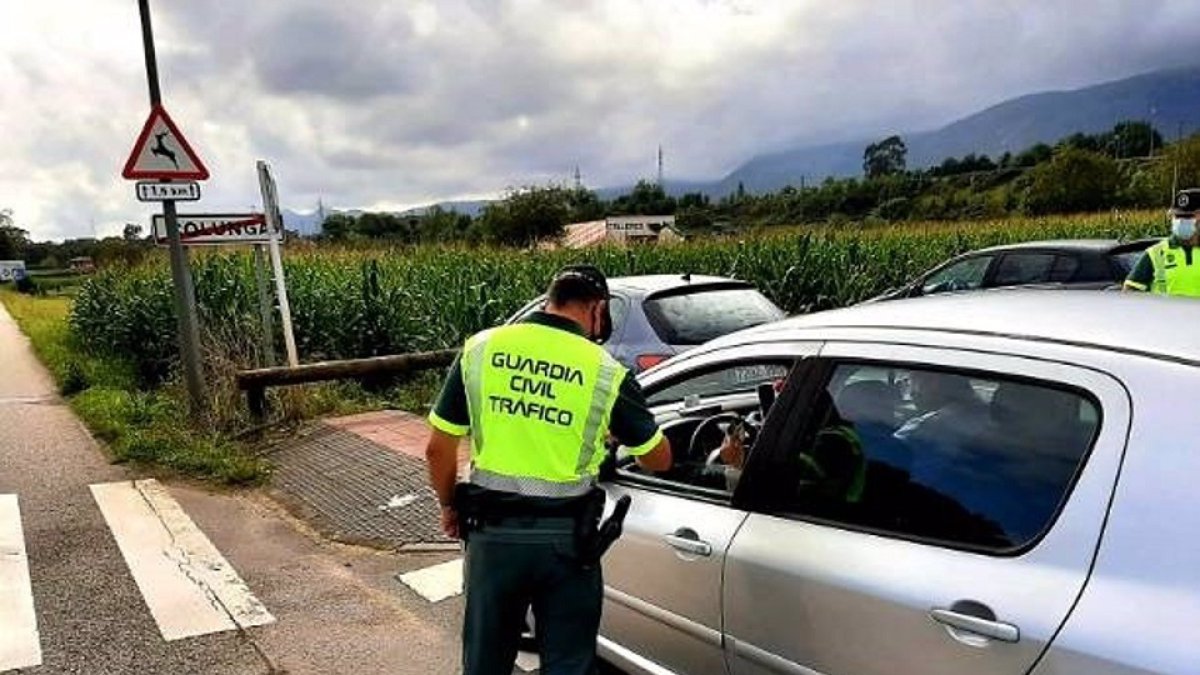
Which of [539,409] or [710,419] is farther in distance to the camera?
[710,419]

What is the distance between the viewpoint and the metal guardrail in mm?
9219

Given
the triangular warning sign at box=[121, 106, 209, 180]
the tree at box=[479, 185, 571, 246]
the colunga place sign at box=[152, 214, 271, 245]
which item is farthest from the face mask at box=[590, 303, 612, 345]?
the tree at box=[479, 185, 571, 246]

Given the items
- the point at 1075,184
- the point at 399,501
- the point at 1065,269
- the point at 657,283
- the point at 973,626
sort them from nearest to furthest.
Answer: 1. the point at 973,626
2. the point at 399,501
3. the point at 657,283
4. the point at 1065,269
5. the point at 1075,184

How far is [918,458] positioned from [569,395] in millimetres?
1009

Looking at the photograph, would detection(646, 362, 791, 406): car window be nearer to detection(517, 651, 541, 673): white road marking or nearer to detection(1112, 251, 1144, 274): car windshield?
detection(517, 651, 541, 673): white road marking

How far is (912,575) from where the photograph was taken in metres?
2.24

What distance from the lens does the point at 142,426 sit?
32.3 feet

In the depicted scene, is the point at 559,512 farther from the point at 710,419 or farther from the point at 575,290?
the point at 710,419

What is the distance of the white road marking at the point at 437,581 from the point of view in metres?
5.16

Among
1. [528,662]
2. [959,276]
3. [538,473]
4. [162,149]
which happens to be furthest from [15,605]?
[959,276]

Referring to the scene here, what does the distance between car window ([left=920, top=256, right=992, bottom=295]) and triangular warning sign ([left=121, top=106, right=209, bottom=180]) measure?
860cm

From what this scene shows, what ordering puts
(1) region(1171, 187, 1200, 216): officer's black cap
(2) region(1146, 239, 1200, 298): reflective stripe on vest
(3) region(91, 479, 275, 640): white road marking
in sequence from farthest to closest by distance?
(1) region(1171, 187, 1200, 216): officer's black cap → (2) region(1146, 239, 1200, 298): reflective stripe on vest → (3) region(91, 479, 275, 640): white road marking

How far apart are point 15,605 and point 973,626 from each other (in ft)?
17.2

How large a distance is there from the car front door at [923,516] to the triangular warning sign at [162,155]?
25.7 feet
